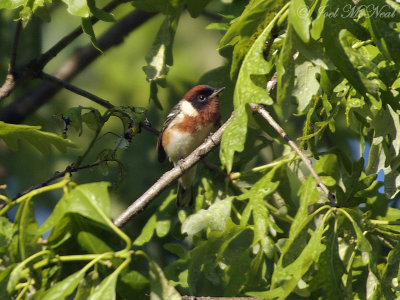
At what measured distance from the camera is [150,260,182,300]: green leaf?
2162 mm

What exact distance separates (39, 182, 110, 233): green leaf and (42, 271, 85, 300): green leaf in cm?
21

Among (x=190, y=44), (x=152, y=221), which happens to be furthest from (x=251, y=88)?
(x=190, y=44)

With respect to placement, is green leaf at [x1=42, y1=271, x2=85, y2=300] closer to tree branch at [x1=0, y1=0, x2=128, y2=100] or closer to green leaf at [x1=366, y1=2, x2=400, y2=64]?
green leaf at [x1=366, y1=2, x2=400, y2=64]

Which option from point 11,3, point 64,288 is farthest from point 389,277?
point 11,3

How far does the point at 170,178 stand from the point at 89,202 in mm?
1139

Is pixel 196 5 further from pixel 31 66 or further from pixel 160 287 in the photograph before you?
pixel 160 287

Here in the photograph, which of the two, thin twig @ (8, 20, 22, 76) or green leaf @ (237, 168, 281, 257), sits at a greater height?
thin twig @ (8, 20, 22, 76)

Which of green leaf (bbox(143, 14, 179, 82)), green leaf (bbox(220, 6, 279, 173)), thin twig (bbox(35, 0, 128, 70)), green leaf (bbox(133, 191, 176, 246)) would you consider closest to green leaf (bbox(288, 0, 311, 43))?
green leaf (bbox(220, 6, 279, 173))

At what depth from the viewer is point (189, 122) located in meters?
5.56

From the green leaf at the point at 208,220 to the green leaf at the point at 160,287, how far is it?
2.82 ft

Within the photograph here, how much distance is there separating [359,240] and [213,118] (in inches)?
129

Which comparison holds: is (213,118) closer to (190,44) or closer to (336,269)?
(190,44)

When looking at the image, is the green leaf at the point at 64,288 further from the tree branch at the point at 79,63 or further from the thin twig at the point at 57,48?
the tree branch at the point at 79,63

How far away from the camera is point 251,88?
2381mm
